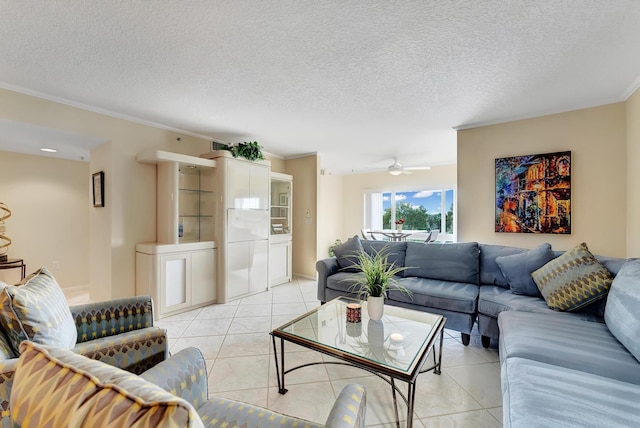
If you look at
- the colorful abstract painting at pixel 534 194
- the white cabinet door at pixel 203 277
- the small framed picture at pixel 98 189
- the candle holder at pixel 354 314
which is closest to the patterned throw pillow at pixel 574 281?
the colorful abstract painting at pixel 534 194

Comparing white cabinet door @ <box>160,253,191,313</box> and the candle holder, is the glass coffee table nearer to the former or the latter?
the candle holder

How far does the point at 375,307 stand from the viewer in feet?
6.57

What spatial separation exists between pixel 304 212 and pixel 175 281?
2.54 meters

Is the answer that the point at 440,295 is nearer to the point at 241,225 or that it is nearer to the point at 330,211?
the point at 241,225

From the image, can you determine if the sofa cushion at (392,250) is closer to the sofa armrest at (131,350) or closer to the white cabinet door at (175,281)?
the white cabinet door at (175,281)

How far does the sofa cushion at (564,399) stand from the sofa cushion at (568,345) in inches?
4.2

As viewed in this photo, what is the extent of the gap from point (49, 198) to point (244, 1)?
4475 millimetres

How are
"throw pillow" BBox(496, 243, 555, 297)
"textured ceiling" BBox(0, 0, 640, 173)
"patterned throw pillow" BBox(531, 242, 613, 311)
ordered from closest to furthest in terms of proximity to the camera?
"textured ceiling" BBox(0, 0, 640, 173) < "patterned throw pillow" BBox(531, 242, 613, 311) < "throw pillow" BBox(496, 243, 555, 297)

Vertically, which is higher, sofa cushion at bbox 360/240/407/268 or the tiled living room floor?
sofa cushion at bbox 360/240/407/268

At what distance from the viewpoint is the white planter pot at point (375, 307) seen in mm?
1993

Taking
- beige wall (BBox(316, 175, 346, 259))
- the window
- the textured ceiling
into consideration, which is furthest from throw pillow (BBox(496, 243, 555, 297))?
beige wall (BBox(316, 175, 346, 259))

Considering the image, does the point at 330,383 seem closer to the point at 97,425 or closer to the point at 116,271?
the point at 97,425

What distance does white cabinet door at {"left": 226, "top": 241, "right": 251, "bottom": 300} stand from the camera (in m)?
3.77

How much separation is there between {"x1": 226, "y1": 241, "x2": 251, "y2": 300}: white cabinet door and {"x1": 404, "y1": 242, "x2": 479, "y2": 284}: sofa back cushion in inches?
90.0
